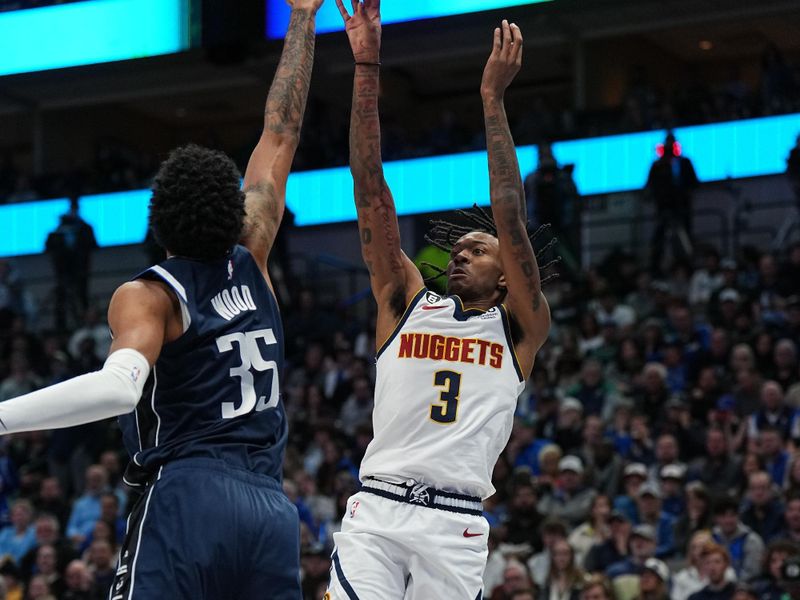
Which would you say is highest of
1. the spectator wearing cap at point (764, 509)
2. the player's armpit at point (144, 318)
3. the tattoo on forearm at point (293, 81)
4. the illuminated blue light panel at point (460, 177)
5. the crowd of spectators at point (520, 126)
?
the crowd of spectators at point (520, 126)

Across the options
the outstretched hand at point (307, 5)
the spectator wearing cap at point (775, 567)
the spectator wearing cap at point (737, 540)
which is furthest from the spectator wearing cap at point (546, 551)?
the outstretched hand at point (307, 5)

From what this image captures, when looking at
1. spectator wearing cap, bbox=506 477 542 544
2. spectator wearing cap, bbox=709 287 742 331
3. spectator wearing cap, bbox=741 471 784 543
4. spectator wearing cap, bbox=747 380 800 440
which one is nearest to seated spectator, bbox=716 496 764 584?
spectator wearing cap, bbox=741 471 784 543

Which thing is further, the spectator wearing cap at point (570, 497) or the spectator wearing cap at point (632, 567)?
the spectator wearing cap at point (570, 497)

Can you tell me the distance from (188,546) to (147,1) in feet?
56.4

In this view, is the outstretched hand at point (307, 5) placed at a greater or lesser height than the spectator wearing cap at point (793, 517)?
greater

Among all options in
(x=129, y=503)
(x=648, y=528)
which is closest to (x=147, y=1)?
(x=129, y=503)

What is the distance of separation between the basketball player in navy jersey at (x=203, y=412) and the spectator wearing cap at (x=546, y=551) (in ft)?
23.5

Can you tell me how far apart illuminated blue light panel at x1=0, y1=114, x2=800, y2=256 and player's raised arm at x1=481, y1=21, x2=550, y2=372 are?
42.7ft

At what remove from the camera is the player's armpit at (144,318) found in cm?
402

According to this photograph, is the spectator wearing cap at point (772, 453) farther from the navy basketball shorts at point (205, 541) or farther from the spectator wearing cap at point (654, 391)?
the navy basketball shorts at point (205, 541)

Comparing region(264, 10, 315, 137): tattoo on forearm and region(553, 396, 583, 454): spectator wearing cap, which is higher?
region(264, 10, 315, 137): tattoo on forearm

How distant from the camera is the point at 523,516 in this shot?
12156 millimetres

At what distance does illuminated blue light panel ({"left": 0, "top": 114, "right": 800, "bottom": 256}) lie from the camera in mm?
19750

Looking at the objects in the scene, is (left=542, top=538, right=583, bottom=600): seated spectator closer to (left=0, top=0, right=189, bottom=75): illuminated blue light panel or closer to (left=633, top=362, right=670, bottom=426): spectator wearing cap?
(left=633, top=362, right=670, bottom=426): spectator wearing cap
